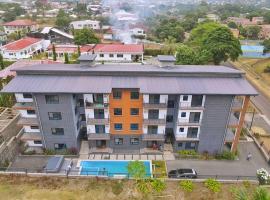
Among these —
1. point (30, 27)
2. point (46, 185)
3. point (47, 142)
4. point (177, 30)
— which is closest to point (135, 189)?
point (46, 185)

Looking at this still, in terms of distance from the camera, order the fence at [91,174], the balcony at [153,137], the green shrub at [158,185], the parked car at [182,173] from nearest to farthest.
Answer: the green shrub at [158,185]
the fence at [91,174]
the parked car at [182,173]
the balcony at [153,137]

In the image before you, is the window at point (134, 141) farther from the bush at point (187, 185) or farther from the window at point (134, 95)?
the bush at point (187, 185)

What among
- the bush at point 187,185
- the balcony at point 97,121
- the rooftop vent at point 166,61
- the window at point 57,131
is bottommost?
the bush at point 187,185

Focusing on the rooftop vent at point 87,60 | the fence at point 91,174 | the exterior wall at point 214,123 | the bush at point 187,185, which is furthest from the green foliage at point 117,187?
the rooftop vent at point 87,60

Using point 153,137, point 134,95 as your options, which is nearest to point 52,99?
point 134,95

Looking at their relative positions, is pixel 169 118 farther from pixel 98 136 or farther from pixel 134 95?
pixel 98 136

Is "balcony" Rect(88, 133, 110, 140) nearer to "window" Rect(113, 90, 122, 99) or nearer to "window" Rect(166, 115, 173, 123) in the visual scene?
"window" Rect(113, 90, 122, 99)

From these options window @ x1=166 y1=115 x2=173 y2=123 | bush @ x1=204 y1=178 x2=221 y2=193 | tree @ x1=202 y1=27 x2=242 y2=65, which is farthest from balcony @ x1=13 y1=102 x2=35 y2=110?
tree @ x1=202 y1=27 x2=242 y2=65

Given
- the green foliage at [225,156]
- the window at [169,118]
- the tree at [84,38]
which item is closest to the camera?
the green foliage at [225,156]
